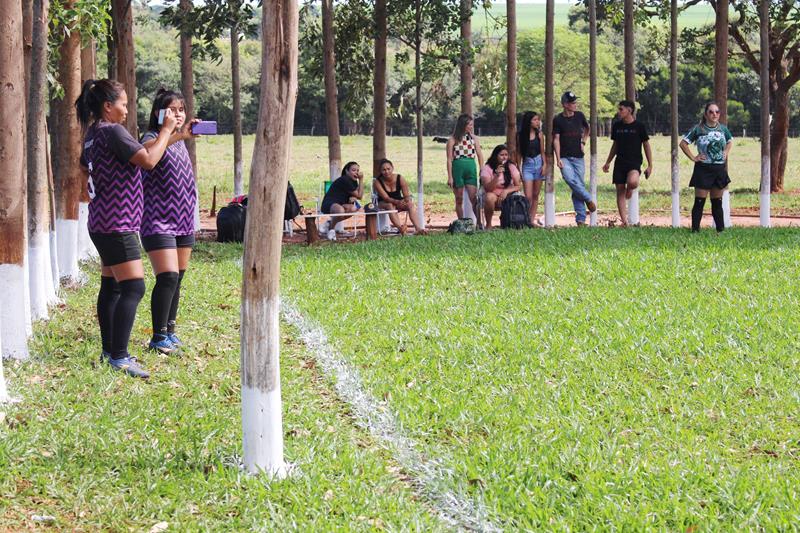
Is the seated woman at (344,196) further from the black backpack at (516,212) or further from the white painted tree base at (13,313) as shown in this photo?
the white painted tree base at (13,313)

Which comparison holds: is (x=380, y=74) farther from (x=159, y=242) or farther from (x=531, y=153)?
(x=159, y=242)

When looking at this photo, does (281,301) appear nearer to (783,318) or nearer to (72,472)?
(783,318)

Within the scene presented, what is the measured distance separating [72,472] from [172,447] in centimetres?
61

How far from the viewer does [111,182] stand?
800cm

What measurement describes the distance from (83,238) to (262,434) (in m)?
10.6

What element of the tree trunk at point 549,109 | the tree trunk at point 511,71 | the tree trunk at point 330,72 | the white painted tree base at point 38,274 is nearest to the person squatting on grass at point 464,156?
the tree trunk at point 549,109

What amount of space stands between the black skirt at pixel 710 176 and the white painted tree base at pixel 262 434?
10.8 metres

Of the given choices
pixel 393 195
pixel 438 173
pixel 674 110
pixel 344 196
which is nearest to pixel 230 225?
pixel 344 196

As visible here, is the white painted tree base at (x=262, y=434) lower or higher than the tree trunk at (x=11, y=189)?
lower

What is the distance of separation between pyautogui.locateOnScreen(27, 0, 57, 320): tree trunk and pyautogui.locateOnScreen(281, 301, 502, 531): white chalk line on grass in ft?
8.80

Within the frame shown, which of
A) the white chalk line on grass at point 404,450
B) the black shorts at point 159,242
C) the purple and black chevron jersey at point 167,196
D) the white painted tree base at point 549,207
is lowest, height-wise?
the white chalk line on grass at point 404,450

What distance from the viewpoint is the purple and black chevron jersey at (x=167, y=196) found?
845cm

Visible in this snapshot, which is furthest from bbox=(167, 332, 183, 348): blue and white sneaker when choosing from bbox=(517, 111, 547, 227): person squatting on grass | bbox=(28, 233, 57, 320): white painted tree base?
bbox=(517, 111, 547, 227): person squatting on grass

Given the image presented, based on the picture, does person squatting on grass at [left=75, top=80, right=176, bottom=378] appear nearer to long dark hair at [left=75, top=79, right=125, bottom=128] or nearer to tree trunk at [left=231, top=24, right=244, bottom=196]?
long dark hair at [left=75, top=79, right=125, bottom=128]
